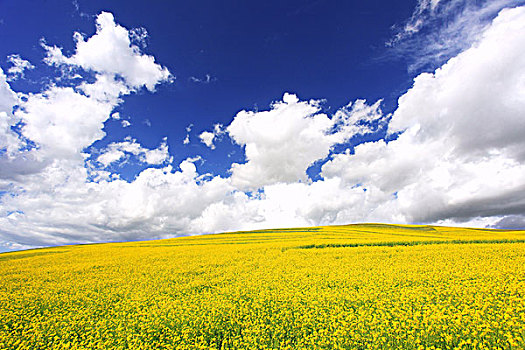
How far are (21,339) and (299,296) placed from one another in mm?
8725

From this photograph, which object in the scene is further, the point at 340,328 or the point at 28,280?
the point at 28,280

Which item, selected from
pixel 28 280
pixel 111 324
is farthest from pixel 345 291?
pixel 28 280

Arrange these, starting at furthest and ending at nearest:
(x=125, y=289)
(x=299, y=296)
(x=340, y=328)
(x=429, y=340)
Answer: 1. (x=125, y=289)
2. (x=299, y=296)
3. (x=340, y=328)
4. (x=429, y=340)

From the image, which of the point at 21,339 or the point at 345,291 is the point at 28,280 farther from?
the point at 345,291

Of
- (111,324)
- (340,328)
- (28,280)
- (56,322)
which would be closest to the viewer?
(340,328)

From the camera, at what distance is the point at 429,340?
19.4 feet

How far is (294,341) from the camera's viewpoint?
649 centimetres

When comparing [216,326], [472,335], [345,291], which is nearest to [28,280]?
[216,326]

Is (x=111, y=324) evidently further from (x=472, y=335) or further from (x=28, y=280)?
(x=28, y=280)

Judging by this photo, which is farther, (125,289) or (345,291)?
(125,289)

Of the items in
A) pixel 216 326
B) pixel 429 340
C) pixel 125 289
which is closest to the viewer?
pixel 429 340

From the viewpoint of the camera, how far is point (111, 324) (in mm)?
7926

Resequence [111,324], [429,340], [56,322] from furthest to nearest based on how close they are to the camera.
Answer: [56,322] → [111,324] → [429,340]

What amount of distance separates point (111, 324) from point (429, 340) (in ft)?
29.3
